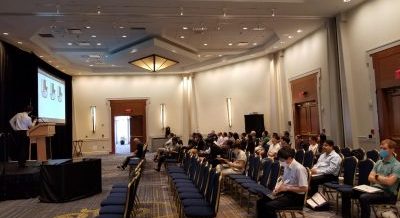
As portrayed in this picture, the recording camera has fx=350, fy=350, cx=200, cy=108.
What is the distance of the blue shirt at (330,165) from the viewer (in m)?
6.04

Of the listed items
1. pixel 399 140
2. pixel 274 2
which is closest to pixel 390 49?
pixel 399 140

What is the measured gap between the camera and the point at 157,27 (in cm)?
1183

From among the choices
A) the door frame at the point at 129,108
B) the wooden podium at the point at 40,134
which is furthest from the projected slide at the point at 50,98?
the wooden podium at the point at 40,134

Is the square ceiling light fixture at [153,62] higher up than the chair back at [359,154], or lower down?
higher up

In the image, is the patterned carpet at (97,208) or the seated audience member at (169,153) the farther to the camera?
the seated audience member at (169,153)

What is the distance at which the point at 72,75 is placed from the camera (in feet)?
69.7

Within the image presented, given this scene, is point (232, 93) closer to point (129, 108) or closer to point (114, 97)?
point (129, 108)

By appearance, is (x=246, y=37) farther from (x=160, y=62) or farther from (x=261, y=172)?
(x=261, y=172)

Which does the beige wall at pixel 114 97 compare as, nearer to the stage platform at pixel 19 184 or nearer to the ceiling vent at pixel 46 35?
the ceiling vent at pixel 46 35

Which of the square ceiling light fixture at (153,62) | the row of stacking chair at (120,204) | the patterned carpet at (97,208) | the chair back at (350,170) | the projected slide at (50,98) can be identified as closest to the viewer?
the row of stacking chair at (120,204)

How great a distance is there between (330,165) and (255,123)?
1066 centimetres

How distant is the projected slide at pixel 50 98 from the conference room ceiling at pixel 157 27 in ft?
2.94

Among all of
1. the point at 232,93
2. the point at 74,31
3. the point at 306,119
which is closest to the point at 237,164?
the point at 306,119

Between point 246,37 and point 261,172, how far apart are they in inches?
337
